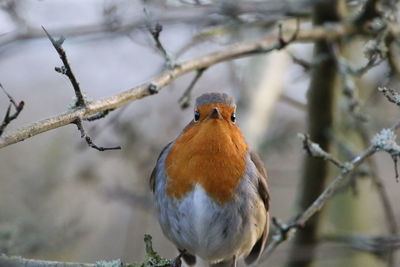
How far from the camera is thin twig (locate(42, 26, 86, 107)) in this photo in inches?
84.2

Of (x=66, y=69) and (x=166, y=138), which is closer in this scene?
(x=66, y=69)

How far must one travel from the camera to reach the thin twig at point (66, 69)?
2.14m

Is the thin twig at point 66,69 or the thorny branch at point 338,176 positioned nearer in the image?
the thin twig at point 66,69

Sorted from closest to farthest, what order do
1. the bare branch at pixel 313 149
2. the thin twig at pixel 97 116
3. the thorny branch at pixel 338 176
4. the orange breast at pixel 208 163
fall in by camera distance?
the thin twig at pixel 97 116, the thorny branch at pixel 338 176, the bare branch at pixel 313 149, the orange breast at pixel 208 163

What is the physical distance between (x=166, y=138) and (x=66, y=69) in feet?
12.1

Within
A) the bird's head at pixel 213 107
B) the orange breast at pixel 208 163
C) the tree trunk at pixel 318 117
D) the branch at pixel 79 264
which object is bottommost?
the branch at pixel 79 264

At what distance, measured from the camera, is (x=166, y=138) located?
5977mm

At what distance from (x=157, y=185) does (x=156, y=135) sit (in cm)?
227

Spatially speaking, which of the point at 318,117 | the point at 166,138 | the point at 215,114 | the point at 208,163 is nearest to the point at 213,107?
the point at 215,114

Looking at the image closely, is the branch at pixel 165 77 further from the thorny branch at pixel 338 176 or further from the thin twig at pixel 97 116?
the thorny branch at pixel 338 176

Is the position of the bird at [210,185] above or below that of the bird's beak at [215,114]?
below

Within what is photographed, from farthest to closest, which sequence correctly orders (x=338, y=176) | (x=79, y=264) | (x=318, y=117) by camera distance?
(x=318, y=117) < (x=338, y=176) < (x=79, y=264)

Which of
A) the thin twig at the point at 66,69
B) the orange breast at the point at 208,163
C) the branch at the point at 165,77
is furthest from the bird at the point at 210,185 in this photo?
the thin twig at the point at 66,69

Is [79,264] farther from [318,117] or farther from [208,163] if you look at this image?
[318,117]
